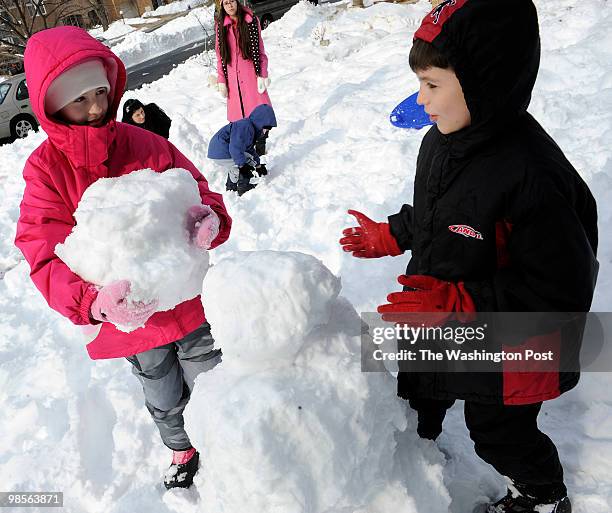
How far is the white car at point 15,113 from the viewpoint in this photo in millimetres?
9984

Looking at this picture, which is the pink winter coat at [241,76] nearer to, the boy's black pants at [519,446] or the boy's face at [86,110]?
the boy's face at [86,110]

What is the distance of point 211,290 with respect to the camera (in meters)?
1.26

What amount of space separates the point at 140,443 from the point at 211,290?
5.68 ft

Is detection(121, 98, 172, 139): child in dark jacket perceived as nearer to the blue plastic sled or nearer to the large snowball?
the blue plastic sled

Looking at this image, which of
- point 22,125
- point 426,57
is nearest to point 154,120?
point 426,57

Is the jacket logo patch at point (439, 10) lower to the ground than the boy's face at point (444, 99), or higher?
higher

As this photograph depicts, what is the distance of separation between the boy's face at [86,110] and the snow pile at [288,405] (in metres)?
0.93

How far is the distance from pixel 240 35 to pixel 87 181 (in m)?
4.11

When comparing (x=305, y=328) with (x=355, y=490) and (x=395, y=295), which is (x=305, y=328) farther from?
(x=355, y=490)

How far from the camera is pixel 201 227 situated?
5.90 ft

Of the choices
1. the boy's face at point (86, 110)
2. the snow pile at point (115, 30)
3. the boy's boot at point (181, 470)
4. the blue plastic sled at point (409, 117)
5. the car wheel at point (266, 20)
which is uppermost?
the boy's face at point (86, 110)

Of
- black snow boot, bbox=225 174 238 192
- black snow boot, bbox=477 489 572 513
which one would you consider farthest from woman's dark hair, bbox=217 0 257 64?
black snow boot, bbox=477 489 572 513

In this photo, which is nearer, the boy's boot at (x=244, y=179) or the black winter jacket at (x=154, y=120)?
the black winter jacket at (x=154, y=120)
